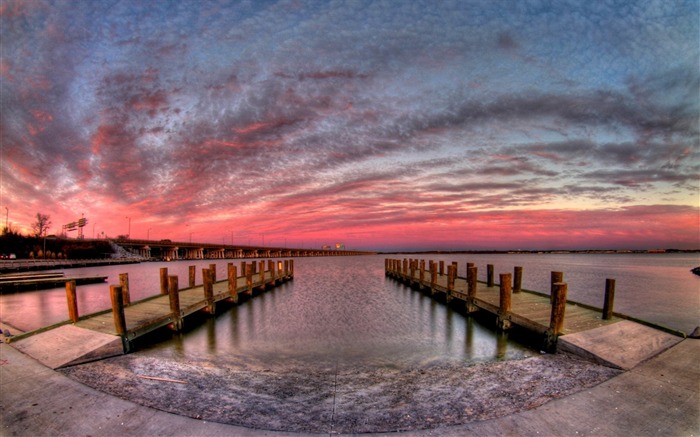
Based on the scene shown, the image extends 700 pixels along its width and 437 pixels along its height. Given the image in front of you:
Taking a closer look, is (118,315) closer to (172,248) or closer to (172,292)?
(172,292)

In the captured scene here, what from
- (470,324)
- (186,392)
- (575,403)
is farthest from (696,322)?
(186,392)

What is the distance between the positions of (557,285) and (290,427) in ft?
27.5

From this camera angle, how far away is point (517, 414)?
19.5 ft

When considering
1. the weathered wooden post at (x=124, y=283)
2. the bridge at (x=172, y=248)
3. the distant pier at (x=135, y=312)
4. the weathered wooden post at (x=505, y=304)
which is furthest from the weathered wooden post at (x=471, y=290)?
the bridge at (x=172, y=248)

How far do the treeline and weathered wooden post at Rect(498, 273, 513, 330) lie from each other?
4133 inches

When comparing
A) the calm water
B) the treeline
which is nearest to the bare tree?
the treeline

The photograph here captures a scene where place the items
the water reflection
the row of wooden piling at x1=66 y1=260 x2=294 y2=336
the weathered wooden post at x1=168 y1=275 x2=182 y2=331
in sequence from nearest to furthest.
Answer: the row of wooden piling at x1=66 y1=260 x2=294 y2=336 → the water reflection → the weathered wooden post at x1=168 y1=275 x2=182 y2=331

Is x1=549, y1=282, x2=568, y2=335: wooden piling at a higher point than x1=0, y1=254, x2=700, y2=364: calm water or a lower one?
higher

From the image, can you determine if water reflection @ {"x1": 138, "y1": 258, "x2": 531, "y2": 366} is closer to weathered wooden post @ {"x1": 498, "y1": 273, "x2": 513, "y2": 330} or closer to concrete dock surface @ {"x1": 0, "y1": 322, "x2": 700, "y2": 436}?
weathered wooden post @ {"x1": 498, "y1": 273, "x2": 513, "y2": 330}

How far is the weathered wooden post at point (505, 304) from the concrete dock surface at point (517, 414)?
5610 millimetres

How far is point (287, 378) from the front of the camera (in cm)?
879

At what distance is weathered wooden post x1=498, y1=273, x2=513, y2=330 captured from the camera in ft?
44.9

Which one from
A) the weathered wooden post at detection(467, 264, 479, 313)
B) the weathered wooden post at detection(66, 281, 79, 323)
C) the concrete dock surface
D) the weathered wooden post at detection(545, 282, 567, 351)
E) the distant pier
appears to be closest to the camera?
the concrete dock surface

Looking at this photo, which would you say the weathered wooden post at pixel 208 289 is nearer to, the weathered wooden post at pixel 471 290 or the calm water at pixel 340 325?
the calm water at pixel 340 325
